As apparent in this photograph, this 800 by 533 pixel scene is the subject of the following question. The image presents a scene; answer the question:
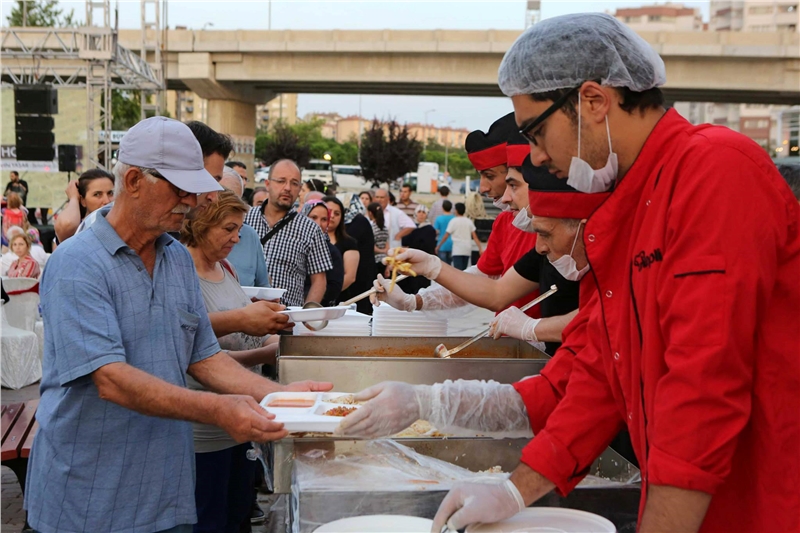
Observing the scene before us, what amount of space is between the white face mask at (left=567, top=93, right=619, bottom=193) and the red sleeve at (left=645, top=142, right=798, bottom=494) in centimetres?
26

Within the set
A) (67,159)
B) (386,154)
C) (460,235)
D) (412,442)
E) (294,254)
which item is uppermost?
(386,154)

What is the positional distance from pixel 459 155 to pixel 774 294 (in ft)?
285

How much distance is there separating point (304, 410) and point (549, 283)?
1.51m

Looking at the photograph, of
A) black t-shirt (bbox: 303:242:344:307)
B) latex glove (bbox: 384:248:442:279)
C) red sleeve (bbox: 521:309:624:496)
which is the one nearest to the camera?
red sleeve (bbox: 521:309:624:496)

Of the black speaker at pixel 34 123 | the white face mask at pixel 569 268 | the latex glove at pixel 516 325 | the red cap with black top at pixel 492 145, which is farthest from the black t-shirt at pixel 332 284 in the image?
the black speaker at pixel 34 123

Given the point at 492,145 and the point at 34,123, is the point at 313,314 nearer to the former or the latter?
the point at 492,145

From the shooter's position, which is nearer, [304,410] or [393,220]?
[304,410]

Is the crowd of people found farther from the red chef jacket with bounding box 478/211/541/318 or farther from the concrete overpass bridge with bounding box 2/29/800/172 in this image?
the concrete overpass bridge with bounding box 2/29/800/172

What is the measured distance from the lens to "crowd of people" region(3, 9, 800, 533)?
53.1 inches

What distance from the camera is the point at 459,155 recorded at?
87.1 meters

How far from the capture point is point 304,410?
2.13m

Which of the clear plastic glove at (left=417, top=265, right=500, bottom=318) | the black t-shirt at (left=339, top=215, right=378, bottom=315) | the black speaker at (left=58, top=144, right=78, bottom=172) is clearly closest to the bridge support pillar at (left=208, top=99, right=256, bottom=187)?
the black speaker at (left=58, top=144, right=78, bottom=172)

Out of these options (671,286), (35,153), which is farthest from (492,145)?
(35,153)

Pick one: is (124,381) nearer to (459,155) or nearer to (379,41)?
(379,41)
